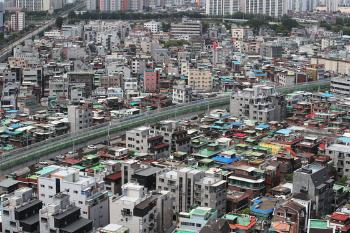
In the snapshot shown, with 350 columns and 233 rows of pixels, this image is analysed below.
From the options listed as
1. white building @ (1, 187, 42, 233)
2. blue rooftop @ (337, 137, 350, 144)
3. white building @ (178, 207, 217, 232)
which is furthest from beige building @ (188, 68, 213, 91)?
white building @ (1, 187, 42, 233)

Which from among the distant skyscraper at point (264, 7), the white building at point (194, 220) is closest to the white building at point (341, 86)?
the white building at point (194, 220)

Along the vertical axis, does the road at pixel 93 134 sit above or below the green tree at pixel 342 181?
above

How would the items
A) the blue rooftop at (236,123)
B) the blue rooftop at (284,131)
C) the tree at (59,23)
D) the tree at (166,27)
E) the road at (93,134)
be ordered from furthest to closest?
the tree at (166,27)
the tree at (59,23)
the blue rooftop at (236,123)
the blue rooftop at (284,131)
the road at (93,134)

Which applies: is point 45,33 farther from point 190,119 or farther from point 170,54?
point 190,119

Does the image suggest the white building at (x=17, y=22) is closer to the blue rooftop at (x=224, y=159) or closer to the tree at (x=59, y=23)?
the tree at (x=59, y=23)

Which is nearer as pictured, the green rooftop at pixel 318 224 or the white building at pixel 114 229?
the green rooftop at pixel 318 224

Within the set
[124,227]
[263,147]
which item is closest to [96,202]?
[124,227]

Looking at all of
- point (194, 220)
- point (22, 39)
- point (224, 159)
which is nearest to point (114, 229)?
point (194, 220)
